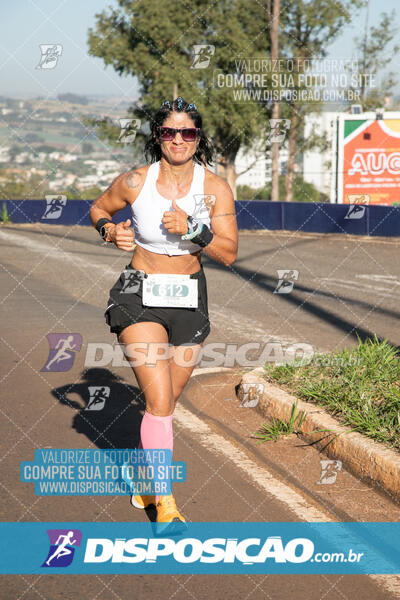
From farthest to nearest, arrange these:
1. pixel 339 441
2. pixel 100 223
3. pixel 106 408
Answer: pixel 106 408, pixel 339 441, pixel 100 223

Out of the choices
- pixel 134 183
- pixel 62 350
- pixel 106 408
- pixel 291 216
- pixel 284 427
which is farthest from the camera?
pixel 291 216

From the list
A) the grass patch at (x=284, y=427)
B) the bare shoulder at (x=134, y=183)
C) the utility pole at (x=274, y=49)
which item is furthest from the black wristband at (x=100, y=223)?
the utility pole at (x=274, y=49)

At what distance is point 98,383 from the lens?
7.18m

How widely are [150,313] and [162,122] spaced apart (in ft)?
Result: 3.30

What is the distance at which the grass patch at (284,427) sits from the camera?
5.52 m

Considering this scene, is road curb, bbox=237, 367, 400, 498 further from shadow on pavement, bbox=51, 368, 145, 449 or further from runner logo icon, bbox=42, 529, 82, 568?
runner logo icon, bbox=42, 529, 82, 568

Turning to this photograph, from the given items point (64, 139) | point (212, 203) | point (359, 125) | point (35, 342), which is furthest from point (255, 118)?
point (212, 203)

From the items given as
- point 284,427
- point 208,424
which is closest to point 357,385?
point 284,427

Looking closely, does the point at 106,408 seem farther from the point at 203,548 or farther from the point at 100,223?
the point at 203,548

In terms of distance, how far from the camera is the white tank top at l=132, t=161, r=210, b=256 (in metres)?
4.20

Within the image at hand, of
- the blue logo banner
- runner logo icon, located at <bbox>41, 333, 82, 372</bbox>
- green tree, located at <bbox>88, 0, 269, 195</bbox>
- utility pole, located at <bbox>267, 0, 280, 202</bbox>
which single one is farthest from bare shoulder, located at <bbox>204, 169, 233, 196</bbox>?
green tree, located at <bbox>88, 0, 269, 195</bbox>

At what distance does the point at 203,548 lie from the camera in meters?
3.89

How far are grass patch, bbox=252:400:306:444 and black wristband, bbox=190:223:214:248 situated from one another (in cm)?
188

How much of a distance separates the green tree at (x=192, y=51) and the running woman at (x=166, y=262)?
1886 inches
